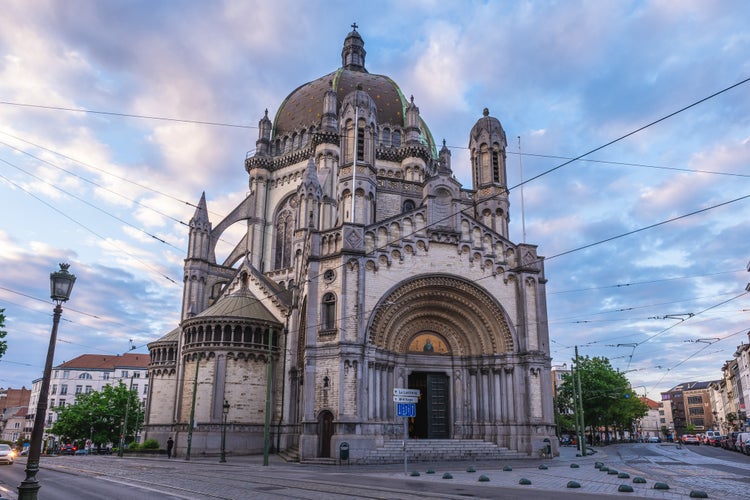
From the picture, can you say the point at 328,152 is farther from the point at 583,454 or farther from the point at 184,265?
the point at 583,454

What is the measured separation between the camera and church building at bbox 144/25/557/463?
31391 mm

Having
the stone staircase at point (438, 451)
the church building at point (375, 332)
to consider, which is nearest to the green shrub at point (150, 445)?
the church building at point (375, 332)

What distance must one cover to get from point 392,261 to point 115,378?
76.3 m

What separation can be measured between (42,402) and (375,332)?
22617 mm

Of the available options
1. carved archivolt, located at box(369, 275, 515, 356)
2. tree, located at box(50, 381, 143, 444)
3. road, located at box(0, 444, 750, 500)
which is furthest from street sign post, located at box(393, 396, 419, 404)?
tree, located at box(50, 381, 143, 444)

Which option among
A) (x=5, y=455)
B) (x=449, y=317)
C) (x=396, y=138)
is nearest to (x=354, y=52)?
(x=396, y=138)

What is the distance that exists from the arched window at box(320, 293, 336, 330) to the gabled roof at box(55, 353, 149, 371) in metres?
72.0

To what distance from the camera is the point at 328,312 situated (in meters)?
32.3

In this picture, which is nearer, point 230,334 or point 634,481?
point 634,481

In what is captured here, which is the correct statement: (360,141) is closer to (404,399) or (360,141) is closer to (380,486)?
(404,399)

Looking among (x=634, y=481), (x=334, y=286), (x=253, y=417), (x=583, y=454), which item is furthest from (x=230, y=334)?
(x=634, y=481)

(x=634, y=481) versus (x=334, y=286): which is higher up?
(x=334, y=286)

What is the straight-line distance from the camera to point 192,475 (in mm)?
20906

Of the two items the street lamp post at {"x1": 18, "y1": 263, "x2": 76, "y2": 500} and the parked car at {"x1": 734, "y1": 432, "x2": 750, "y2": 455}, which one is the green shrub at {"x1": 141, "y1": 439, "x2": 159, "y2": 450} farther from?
the parked car at {"x1": 734, "y1": 432, "x2": 750, "y2": 455}
